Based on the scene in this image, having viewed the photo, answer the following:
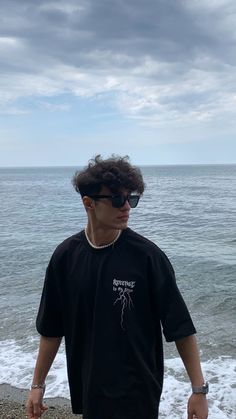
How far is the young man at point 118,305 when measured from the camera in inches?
99.7

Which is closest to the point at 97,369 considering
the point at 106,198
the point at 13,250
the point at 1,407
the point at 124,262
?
the point at 124,262

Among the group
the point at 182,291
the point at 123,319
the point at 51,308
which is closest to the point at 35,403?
the point at 51,308

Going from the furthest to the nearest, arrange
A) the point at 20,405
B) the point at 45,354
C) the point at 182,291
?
the point at 182,291
the point at 20,405
the point at 45,354

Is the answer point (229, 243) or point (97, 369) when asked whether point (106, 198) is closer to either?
point (97, 369)

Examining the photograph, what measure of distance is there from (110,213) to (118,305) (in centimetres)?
50

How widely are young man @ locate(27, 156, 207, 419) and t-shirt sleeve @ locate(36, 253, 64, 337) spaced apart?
0.03 meters

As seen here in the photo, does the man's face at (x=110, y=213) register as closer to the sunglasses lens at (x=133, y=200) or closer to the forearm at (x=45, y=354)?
the sunglasses lens at (x=133, y=200)

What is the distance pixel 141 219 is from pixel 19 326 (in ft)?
75.2

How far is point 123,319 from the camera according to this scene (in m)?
2.55

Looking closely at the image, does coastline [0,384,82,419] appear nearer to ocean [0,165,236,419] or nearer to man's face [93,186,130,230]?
ocean [0,165,236,419]

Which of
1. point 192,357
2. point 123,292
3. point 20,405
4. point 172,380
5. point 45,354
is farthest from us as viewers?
point 172,380

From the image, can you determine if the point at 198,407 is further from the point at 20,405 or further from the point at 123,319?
the point at 20,405

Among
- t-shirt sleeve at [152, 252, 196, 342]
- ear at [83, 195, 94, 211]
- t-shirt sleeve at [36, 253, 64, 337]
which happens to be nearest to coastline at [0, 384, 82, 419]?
t-shirt sleeve at [36, 253, 64, 337]

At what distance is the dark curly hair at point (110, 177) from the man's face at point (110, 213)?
4 cm
